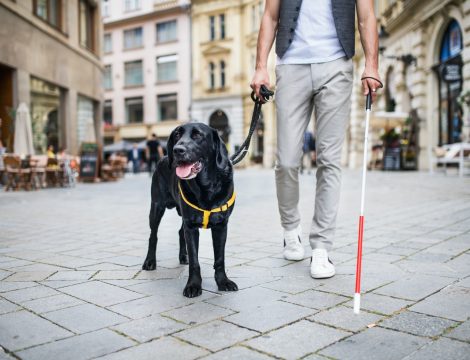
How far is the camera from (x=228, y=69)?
36.9 m

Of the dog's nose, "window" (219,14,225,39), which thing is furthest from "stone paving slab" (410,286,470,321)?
"window" (219,14,225,39)

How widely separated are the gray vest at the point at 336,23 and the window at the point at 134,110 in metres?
40.2

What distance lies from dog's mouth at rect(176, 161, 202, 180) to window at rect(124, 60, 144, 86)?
136 feet

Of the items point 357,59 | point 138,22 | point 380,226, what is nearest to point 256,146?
point 357,59

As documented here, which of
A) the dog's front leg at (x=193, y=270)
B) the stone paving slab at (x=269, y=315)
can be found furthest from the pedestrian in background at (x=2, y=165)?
the stone paving slab at (x=269, y=315)

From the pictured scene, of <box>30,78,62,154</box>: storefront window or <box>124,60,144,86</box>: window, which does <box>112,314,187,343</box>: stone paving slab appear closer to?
<box>30,78,62,154</box>: storefront window

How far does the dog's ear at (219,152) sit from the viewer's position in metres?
2.67

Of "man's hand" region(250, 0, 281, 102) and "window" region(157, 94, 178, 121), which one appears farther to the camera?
"window" region(157, 94, 178, 121)

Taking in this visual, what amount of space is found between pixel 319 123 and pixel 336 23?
0.67 metres

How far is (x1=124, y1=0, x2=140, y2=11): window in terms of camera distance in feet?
140

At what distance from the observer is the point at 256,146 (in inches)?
1412

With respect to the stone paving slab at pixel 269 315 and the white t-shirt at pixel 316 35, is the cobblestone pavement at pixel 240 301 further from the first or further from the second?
the white t-shirt at pixel 316 35

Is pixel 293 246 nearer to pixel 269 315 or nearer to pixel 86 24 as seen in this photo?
pixel 269 315

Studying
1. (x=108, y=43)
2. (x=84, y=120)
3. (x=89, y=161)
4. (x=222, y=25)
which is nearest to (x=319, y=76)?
(x=89, y=161)
